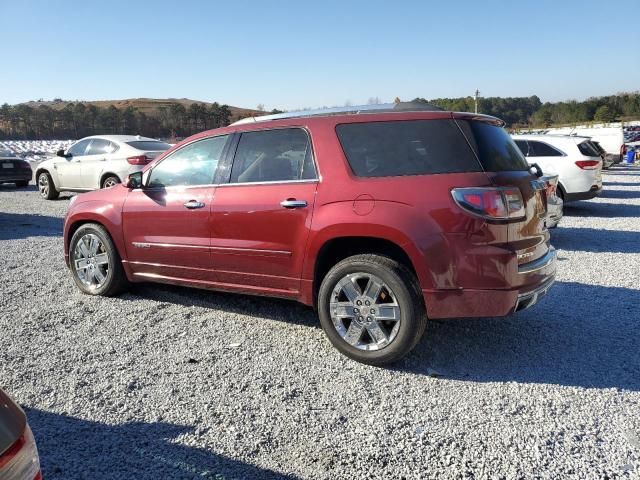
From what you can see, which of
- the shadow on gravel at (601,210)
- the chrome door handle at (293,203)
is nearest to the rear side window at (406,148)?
the chrome door handle at (293,203)

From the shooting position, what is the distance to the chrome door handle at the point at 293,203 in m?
3.98

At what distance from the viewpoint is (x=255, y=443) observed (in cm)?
282

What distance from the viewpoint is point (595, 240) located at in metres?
8.67

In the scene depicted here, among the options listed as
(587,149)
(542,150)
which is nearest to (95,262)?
(542,150)

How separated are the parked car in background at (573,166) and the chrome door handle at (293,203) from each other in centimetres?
845

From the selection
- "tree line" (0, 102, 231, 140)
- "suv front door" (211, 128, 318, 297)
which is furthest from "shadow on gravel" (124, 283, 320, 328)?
"tree line" (0, 102, 231, 140)

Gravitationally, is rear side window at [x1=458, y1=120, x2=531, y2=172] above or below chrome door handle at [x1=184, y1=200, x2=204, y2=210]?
above

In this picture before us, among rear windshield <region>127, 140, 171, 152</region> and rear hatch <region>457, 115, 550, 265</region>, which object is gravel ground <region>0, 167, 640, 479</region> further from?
rear windshield <region>127, 140, 171, 152</region>

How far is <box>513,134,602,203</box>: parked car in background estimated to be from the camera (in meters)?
11.1

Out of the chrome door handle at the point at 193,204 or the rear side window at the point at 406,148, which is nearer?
the rear side window at the point at 406,148

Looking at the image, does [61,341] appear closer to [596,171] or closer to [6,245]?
[6,245]

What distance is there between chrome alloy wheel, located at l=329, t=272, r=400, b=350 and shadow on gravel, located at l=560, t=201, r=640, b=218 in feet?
31.4

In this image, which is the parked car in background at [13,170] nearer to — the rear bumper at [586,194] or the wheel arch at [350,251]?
the rear bumper at [586,194]

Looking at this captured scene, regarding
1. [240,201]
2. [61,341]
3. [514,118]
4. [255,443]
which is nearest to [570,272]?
[240,201]
